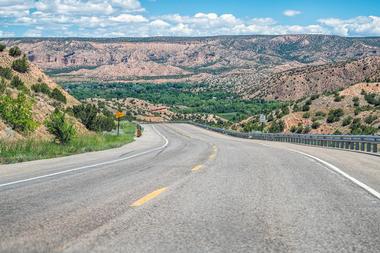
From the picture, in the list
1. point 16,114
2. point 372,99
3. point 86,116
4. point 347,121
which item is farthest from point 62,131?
point 372,99

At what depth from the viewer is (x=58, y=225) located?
6.75 metres

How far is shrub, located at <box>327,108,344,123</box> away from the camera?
214 feet

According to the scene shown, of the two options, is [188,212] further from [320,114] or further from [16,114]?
[320,114]

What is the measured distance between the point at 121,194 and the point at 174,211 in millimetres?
1959

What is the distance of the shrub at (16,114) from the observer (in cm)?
3275

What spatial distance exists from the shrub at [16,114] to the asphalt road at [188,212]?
67.7 ft

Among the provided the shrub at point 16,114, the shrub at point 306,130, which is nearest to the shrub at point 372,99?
the shrub at point 306,130

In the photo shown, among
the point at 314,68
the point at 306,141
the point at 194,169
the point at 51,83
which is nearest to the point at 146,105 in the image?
the point at 314,68

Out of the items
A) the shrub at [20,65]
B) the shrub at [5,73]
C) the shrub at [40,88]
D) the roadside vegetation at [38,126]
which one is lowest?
the roadside vegetation at [38,126]

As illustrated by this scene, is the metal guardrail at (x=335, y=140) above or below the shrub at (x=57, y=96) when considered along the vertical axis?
below

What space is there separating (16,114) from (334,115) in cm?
4379

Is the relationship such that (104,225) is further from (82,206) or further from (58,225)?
(82,206)

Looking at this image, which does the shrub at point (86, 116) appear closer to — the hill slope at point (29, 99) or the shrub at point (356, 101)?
the hill slope at point (29, 99)

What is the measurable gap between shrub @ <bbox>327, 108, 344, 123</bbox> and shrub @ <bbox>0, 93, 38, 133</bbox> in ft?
135
